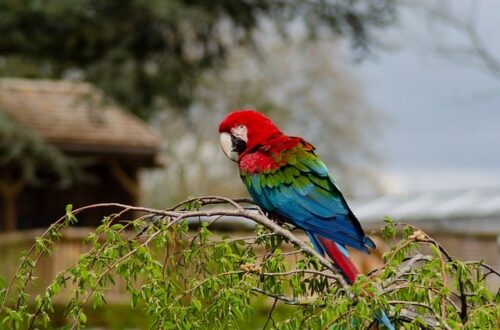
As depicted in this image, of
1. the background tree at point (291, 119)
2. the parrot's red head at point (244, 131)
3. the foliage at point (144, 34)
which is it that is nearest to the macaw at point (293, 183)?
the parrot's red head at point (244, 131)

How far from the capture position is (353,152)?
40281mm

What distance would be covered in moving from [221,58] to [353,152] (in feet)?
58.2

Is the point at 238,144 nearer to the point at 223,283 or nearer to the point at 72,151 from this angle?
the point at 223,283

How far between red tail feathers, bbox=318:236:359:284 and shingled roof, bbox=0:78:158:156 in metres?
17.3

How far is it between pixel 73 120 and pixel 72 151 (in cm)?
124

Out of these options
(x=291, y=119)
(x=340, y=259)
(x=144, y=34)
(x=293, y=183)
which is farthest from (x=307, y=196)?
(x=291, y=119)

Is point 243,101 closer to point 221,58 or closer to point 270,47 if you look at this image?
point 270,47

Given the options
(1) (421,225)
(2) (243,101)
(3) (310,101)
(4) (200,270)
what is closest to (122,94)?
(1) (421,225)

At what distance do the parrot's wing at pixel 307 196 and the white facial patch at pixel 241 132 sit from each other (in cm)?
16

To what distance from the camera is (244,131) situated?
15.1 feet

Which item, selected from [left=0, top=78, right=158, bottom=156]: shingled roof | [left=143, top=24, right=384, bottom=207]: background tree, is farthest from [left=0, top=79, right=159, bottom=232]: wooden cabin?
[left=143, top=24, right=384, bottom=207]: background tree

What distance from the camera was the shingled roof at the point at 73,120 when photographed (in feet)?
73.6

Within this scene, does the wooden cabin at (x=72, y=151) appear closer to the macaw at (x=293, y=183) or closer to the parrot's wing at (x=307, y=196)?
the macaw at (x=293, y=183)

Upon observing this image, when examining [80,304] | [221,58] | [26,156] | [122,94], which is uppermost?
[221,58]
